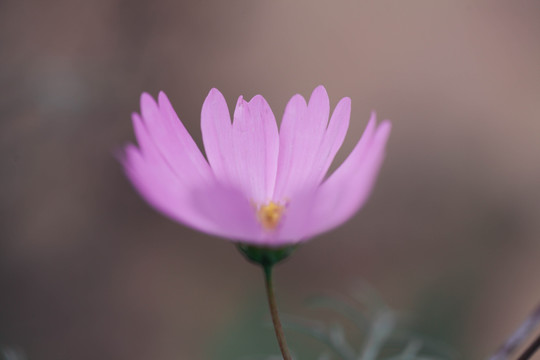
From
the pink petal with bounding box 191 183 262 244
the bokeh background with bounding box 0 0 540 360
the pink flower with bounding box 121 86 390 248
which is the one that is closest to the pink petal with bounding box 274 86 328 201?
the pink flower with bounding box 121 86 390 248

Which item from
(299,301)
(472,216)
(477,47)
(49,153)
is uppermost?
(477,47)

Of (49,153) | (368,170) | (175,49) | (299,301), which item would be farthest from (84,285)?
(368,170)

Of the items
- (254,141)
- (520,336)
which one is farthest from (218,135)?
(520,336)

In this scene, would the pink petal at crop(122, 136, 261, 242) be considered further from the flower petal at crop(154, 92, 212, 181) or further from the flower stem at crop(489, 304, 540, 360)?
the flower stem at crop(489, 304, 540, 360)

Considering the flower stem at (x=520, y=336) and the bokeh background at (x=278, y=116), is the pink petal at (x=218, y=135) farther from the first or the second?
the bokeh background at (x=278, y=116)

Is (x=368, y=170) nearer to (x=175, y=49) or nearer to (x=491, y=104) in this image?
(x=175, y=49)

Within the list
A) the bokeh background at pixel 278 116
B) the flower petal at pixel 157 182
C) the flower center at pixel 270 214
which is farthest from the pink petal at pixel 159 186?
the bokeh background at pixel 278 116
